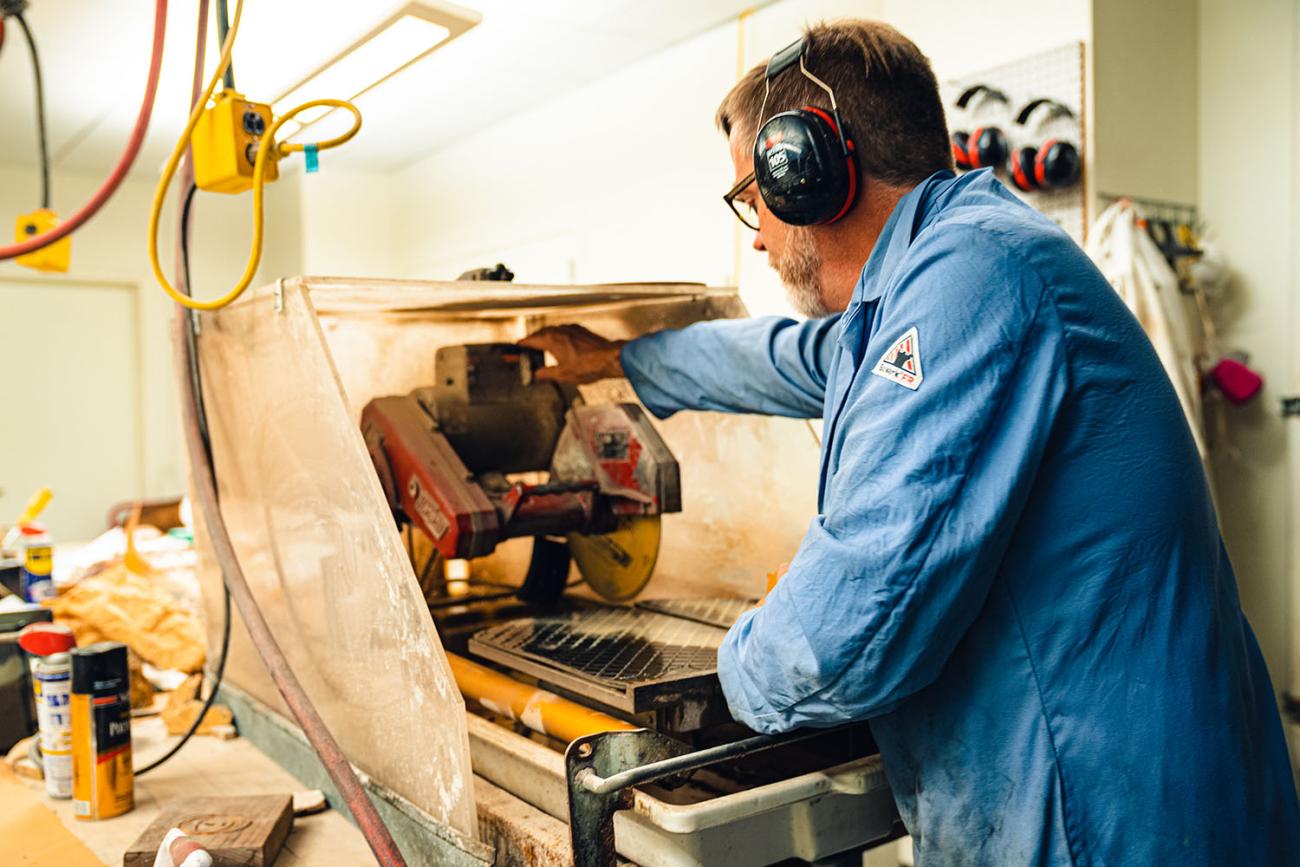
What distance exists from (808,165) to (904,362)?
263mm

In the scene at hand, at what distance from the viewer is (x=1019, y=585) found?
35.5 inches

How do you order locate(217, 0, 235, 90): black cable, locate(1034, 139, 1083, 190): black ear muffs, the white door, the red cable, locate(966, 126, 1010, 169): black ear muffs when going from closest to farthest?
the red cable → locate(217, 0, 235, 90): black cable → locate(1034, 139, 1083, 190): black ear muffs → locate(966, 126, 1010, 169): black ear muffs → the white door

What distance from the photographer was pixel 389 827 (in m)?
1.15

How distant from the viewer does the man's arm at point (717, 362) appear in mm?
1417

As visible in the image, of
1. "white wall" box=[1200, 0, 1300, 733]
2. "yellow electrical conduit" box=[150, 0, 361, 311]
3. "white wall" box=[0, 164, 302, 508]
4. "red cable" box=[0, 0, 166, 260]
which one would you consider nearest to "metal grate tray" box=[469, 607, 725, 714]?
"yellow electrical conduit" box=[150, 0, 361, 311]

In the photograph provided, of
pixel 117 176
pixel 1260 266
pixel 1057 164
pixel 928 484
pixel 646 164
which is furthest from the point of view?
pixel 646 164

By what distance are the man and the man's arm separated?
41 cm

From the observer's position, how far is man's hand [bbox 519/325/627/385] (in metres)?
1.64

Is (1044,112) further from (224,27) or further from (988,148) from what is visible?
(224,27)

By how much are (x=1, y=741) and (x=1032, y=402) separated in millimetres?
1601

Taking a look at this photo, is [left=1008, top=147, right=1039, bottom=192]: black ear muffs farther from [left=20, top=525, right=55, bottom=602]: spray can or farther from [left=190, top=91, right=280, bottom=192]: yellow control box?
[left=20, top=525, right=55, bottom=602]: spray can

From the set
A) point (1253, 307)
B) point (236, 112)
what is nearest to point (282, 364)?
point (236, 112)

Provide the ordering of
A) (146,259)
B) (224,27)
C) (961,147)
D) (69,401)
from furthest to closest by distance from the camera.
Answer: (146,259), (69,401), (961,147), (224,27)

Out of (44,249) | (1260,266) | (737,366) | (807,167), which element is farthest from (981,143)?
(44,249)
